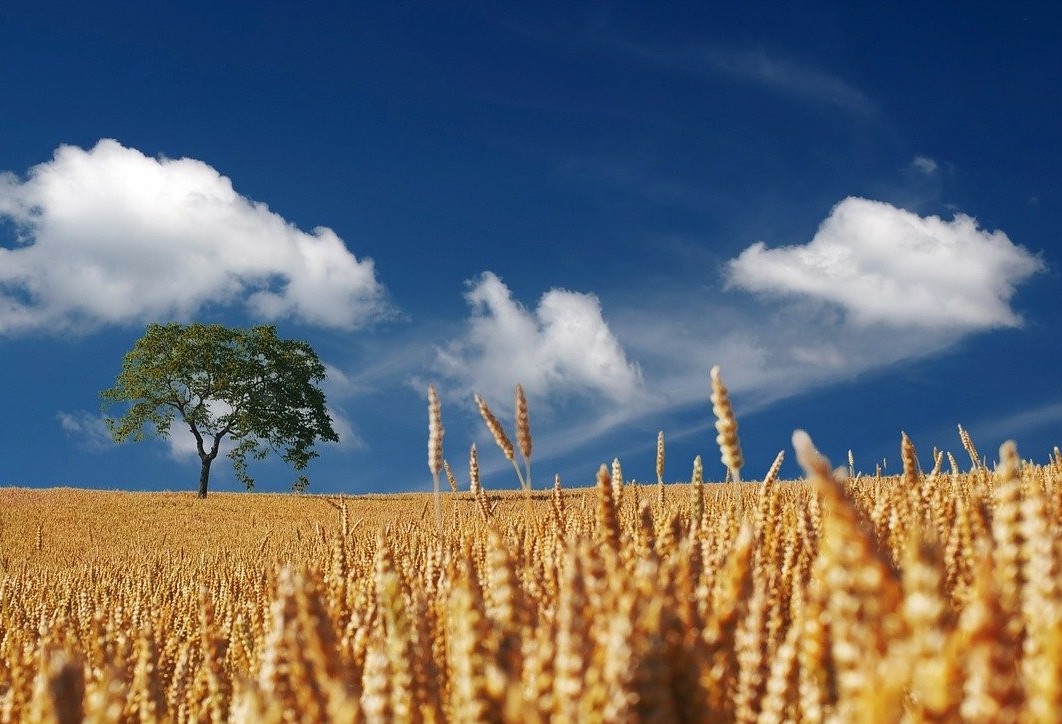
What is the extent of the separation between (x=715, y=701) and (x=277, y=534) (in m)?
23.8

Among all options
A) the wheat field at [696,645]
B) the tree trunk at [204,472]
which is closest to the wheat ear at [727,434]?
the wheat field at [696,645]

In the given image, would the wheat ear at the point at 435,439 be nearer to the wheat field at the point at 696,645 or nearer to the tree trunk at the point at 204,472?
the wheat field at the point at 696,645

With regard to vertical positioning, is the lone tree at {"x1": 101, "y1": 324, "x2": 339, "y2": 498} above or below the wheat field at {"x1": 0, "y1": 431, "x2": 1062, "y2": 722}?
above

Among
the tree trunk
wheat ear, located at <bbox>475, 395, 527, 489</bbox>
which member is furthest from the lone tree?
wheat ear, located at <bbox>475, 395, 527, 489</bbox>

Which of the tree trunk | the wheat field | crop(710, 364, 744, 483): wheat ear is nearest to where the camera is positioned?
the wheat field

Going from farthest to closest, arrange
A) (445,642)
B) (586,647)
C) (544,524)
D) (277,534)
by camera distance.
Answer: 1. (277,534)
2. (544,524)
3. (445,642)
4. (586,647)

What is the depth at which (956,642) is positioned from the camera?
0.66 meters

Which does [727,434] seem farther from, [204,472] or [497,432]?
[204,472]

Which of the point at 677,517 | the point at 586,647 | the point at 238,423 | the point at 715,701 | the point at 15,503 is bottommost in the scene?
the point at 715,701

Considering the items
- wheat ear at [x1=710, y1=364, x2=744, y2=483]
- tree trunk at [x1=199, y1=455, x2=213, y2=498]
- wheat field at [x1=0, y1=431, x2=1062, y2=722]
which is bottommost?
wheat field at [x1=0, y1=431, x2=1062, y2=722]

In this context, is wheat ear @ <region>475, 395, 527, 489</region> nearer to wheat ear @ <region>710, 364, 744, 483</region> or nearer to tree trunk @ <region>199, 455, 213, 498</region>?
wheat ear @ <region>710, 364, 744, 483</region>

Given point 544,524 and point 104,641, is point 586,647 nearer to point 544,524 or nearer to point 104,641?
point 104,641

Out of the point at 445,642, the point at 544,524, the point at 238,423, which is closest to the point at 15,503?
the point at 238,423

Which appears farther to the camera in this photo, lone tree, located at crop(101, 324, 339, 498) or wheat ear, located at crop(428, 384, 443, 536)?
lone tree, located at crop(101, 324, 339, 498)
